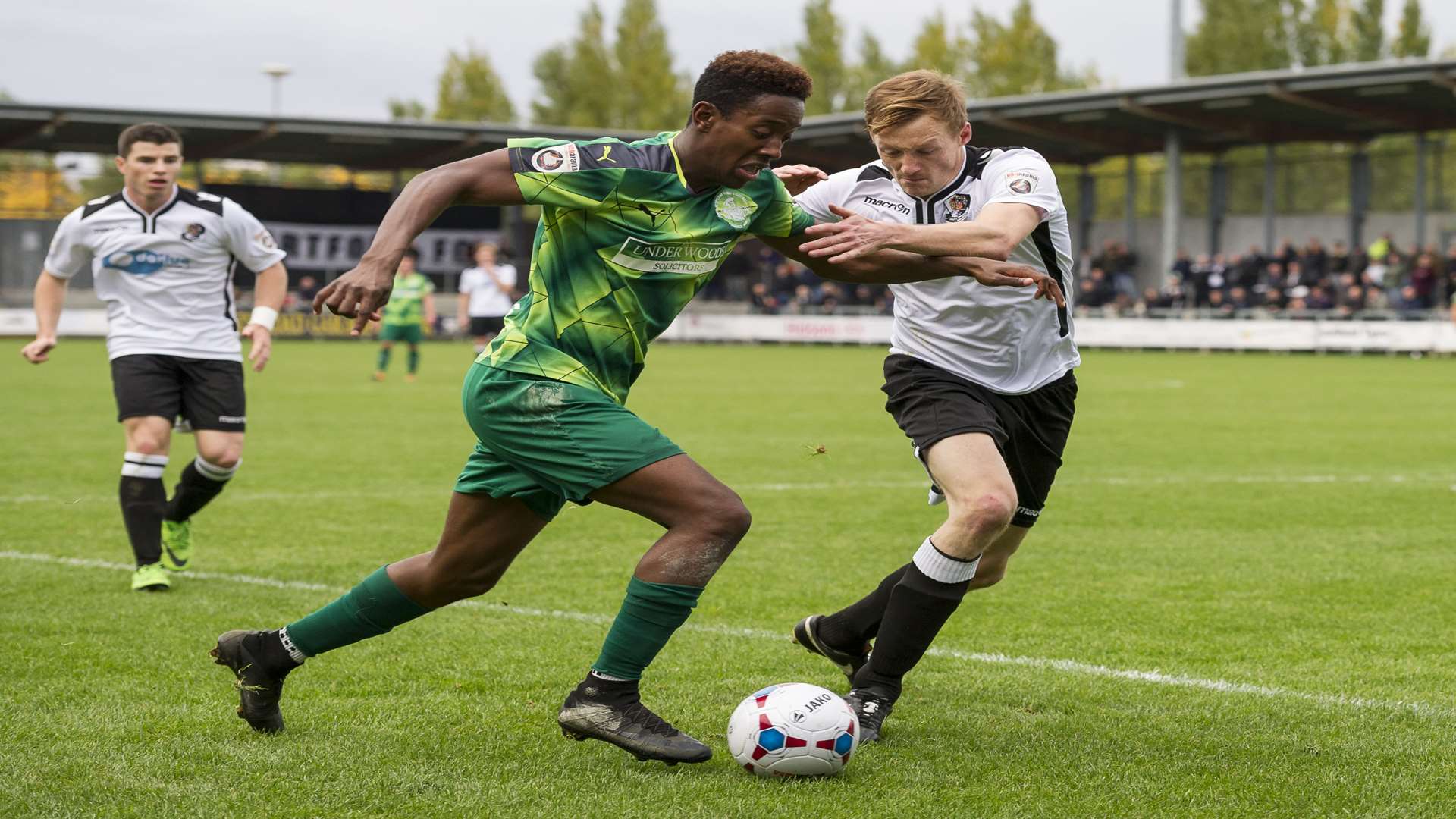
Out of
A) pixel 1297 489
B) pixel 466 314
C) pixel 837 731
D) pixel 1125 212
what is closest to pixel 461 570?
pixel 837 731

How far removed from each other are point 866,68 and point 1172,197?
25.4 metres

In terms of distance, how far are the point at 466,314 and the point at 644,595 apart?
74.5 feet

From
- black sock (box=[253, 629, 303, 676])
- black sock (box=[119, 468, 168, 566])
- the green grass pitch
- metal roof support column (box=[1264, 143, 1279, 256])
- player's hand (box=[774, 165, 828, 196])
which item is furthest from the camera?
metal roof support column (box=[1264, 143, 1279, 256])

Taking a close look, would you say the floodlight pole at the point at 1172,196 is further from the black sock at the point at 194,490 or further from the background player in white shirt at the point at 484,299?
the black sock at the point at 194,490

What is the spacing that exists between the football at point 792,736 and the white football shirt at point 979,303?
50.8 inches

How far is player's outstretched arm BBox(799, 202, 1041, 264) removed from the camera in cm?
419

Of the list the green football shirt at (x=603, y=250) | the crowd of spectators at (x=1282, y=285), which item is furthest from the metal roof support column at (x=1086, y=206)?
the green football shirt at (x=603, y=250)

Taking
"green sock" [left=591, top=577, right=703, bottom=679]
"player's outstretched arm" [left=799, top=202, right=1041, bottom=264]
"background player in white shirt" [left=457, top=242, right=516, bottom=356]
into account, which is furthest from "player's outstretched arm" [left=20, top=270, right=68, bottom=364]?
"background player in white shirt" [left=457, top=242, right=516, bottom=356]

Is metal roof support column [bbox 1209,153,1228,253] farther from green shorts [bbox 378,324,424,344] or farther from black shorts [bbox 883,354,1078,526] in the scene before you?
black shorts [bbox 883,354,1078,526]

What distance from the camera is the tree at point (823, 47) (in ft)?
187

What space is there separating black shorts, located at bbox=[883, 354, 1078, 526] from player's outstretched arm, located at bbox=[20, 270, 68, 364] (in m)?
4.05

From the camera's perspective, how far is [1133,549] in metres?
7.98

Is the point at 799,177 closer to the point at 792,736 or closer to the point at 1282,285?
the point at 792,736

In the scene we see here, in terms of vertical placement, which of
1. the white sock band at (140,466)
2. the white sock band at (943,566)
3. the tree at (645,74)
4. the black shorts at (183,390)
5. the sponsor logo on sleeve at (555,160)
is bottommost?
the white sock band at (140,466)
